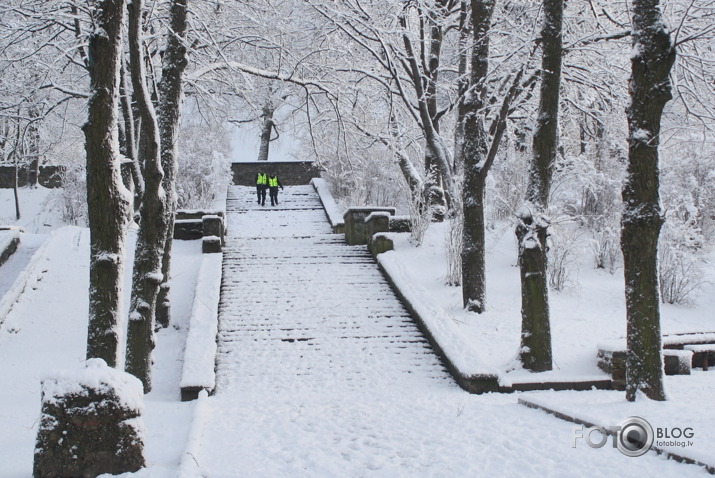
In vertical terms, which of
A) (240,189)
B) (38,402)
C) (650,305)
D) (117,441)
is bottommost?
(38,402)

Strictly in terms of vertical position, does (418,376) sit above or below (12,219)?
below

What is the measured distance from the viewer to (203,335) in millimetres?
9516

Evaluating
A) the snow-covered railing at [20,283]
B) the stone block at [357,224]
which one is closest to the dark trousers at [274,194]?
the stone block at [357,224]

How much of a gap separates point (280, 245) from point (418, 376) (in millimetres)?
7204

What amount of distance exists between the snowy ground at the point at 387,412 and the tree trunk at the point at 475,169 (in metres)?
0.53

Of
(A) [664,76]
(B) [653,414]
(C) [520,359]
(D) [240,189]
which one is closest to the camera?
(B) [653,414]

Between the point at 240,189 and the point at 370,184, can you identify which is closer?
the point at 370,184

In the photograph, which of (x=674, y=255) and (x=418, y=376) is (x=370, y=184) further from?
(x=418, y=376)

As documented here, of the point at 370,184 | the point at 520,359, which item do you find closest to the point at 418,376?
the point at 520,359

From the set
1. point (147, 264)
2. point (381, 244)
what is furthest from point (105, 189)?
point (381, 244)

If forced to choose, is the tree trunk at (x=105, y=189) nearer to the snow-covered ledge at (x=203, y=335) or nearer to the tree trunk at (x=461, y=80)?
the snow-covered ledge at (x=203, y=335)

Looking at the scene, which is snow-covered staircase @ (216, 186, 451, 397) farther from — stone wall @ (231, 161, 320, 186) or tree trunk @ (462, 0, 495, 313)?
stone wall @ (231, 161, 320, 186)

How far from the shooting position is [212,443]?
20.2ft

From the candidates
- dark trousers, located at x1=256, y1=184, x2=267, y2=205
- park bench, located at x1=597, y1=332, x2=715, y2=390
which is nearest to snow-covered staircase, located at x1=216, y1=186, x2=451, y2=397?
park bench, located at x1=597, y1=332, x2=715, y2=390
